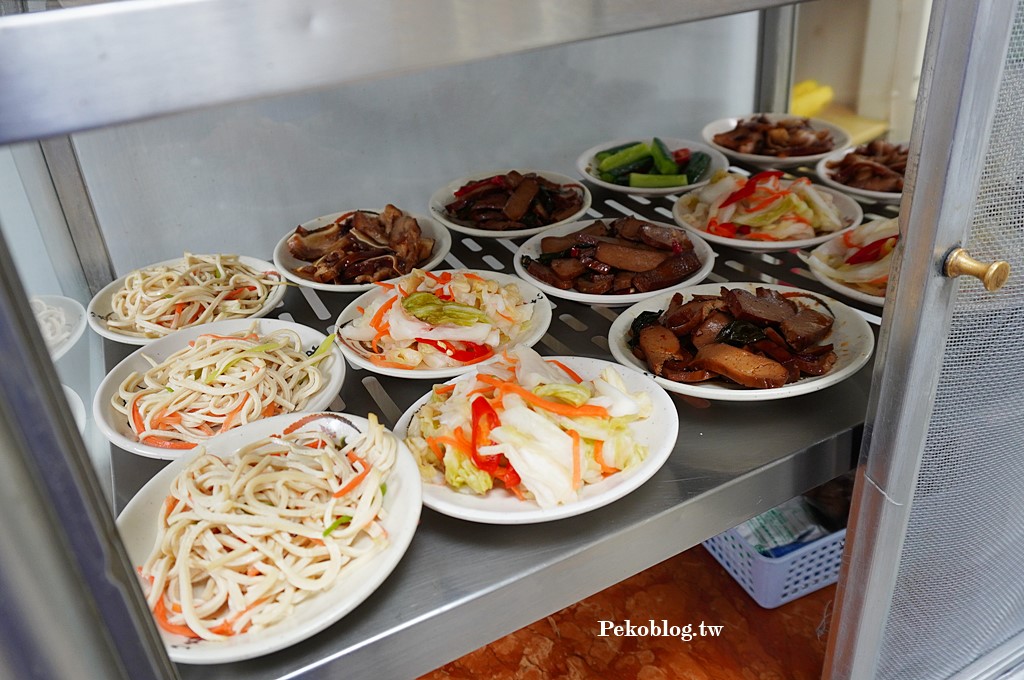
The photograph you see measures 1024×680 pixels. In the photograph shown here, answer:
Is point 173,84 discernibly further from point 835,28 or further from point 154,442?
point 835,28

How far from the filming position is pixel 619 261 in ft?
4.66

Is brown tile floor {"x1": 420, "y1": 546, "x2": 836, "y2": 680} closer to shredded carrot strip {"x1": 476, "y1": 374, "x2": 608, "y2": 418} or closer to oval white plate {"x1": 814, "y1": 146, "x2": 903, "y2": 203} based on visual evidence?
shredded carrot strip {"x1": 476, "y1": 374, "x2": 608, "y2": 418}

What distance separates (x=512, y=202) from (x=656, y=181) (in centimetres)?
41

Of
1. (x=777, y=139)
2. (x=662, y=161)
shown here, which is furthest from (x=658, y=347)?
(x=777, y=139)

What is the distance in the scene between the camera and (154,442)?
1.08 metres

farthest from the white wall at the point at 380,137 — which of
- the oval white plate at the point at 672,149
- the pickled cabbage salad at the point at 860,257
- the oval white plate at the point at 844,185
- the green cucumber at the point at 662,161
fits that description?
the pickled cabbage salad at the point at 860,257

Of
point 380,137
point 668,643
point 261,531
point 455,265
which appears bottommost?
point 668,643

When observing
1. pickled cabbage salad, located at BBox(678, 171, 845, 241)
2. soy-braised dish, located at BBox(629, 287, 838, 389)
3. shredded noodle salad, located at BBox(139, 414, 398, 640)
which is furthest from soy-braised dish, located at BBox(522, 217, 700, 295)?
shredded noodle salad, located at BBox(139, 414, 398, 640)

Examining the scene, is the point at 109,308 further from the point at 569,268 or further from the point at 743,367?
the point at 743,367

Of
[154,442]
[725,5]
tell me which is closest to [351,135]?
[154,442]

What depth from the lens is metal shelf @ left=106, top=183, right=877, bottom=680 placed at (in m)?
0.82

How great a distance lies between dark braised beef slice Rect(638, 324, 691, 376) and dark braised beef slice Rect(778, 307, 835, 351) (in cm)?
17

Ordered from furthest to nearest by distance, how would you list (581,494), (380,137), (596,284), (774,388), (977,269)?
(380,137) → (596,284) → (774,388) → (581,494) → (977,269)

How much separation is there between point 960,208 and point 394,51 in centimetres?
63
